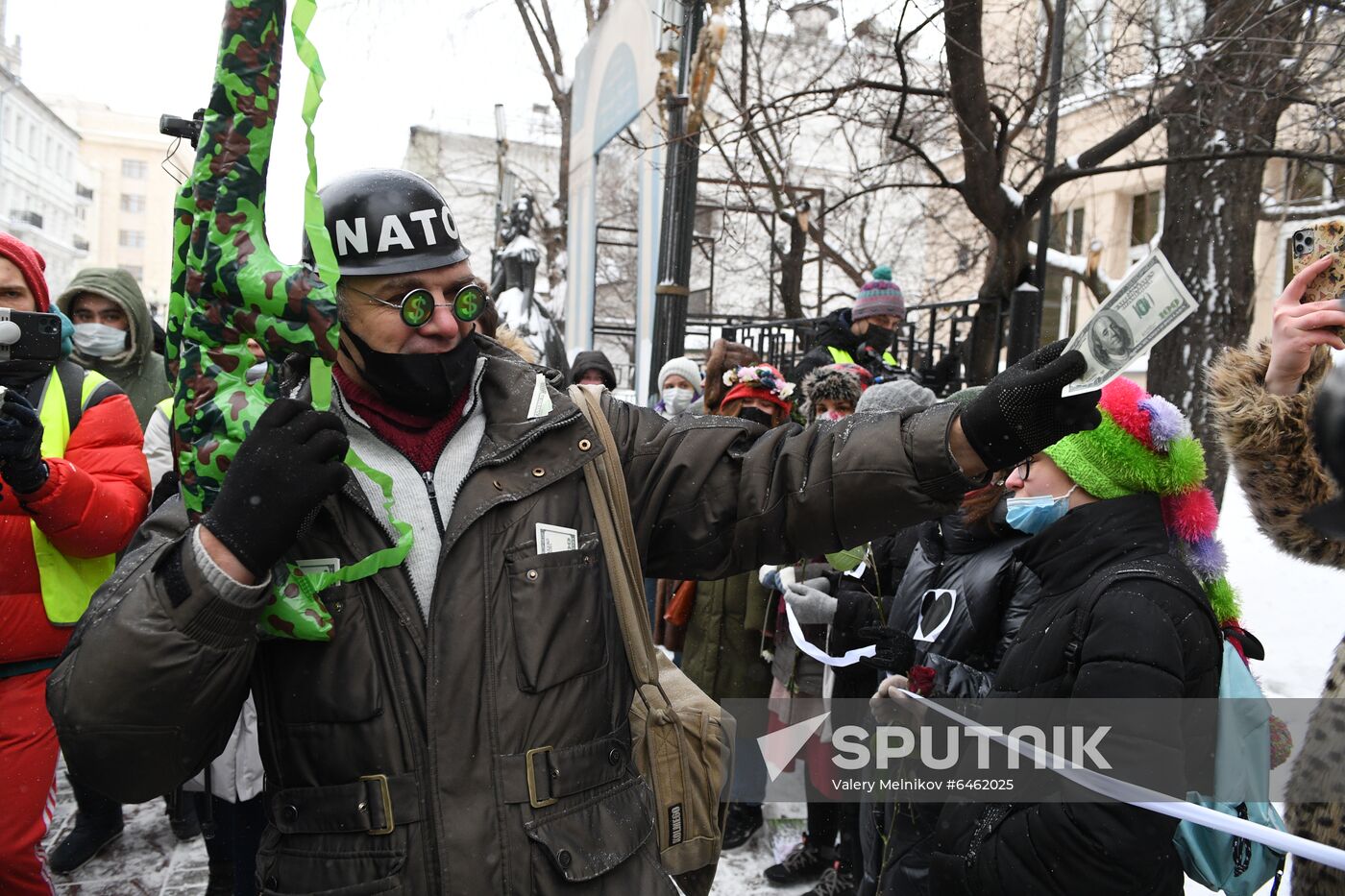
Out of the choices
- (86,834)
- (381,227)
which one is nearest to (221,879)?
(86,834)

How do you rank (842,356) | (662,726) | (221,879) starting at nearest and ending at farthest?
(662,726)
(221,879)
(842,356)

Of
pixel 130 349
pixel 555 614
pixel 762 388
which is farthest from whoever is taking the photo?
pixel 762 388

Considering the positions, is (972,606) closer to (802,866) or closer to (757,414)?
(802,866)

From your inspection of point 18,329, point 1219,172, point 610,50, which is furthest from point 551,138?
point 18,329

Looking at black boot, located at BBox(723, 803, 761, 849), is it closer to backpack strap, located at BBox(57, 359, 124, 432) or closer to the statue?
backpack strap, located at BBox(57, 359, 124, 432)

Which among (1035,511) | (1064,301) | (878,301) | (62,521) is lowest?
(62,521)

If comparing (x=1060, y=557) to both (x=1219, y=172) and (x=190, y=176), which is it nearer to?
(x=190, y=176)

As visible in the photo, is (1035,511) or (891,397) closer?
(1035,511)

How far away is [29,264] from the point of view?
3062mm

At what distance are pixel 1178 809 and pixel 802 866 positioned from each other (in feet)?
8.36

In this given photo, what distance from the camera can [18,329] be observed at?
246 centimetres

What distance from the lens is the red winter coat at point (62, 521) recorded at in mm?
2777

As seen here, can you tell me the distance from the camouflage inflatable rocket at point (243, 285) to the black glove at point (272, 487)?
90 mm

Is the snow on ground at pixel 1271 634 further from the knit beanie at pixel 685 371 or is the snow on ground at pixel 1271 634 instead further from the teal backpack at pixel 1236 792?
the knit beanie at pixel 685 371
